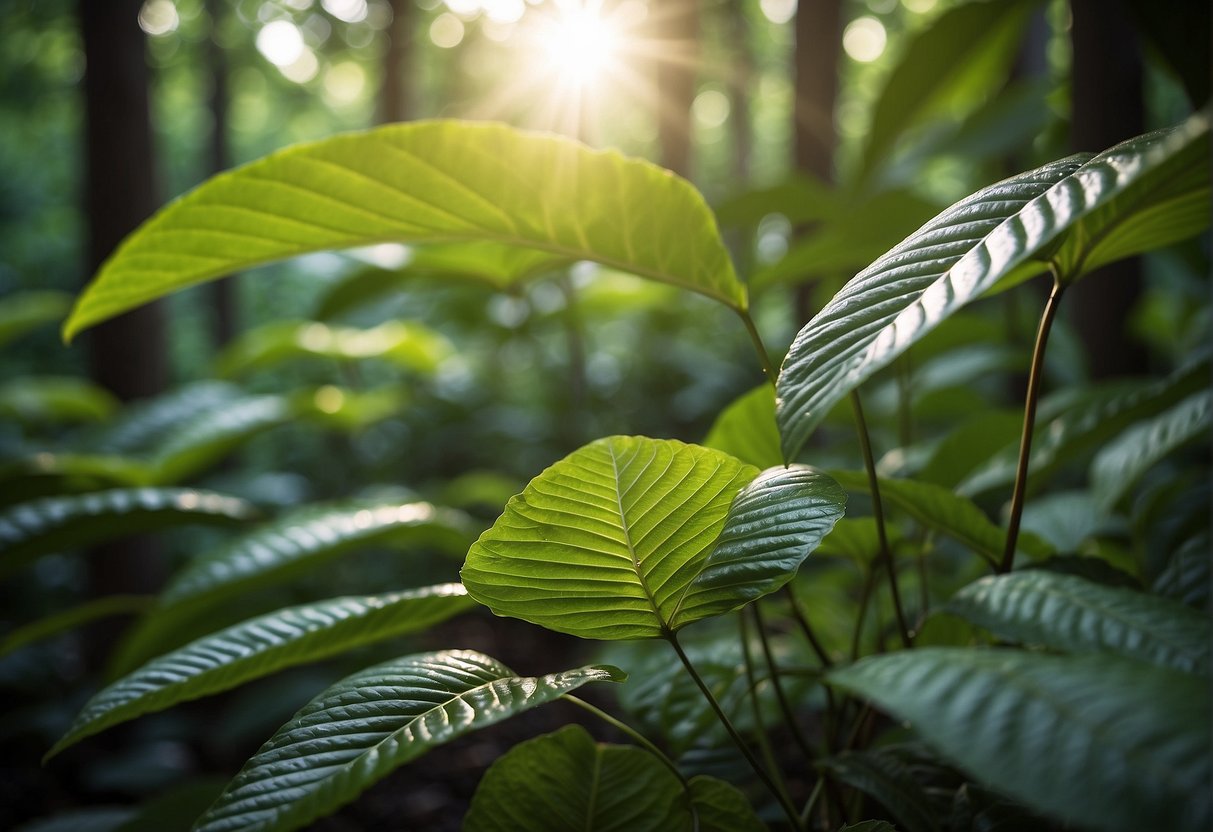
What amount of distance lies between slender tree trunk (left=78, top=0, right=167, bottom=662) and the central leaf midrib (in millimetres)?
2531

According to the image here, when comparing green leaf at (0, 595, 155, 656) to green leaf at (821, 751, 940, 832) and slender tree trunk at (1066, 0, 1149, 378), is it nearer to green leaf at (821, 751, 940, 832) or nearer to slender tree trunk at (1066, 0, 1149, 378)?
green leaf at (821, 751, 940, 832)

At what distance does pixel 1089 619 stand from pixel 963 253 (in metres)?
0.27

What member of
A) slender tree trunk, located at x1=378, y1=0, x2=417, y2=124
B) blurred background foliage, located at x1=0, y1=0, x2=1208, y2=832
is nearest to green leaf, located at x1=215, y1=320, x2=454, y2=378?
blurred background foliage, located at x1=0, y1=0, x2=1208, y2=832

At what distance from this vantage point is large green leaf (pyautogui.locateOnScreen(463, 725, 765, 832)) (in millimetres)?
735

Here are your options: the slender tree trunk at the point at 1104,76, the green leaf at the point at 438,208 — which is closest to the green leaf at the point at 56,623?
the green leaf at the point at 438,208

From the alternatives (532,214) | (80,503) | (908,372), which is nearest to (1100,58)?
(908,372)

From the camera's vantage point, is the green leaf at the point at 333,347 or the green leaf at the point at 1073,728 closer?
the green leaf at the point at 1073,728

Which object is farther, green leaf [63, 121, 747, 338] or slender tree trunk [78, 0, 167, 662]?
slender tree trunk [78, 0, 167, 662]

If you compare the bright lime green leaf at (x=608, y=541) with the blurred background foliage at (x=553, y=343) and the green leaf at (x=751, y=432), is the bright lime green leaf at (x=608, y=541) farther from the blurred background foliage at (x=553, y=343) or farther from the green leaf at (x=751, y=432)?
the blurred background foliage at (x=553, y=343)

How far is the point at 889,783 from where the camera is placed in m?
0.70

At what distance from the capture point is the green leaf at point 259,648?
2.45ft

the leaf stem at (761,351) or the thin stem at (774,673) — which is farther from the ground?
the leaf stem at (761,351)

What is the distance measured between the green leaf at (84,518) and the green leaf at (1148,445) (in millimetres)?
1392

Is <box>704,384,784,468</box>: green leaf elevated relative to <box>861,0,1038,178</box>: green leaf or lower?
lower
